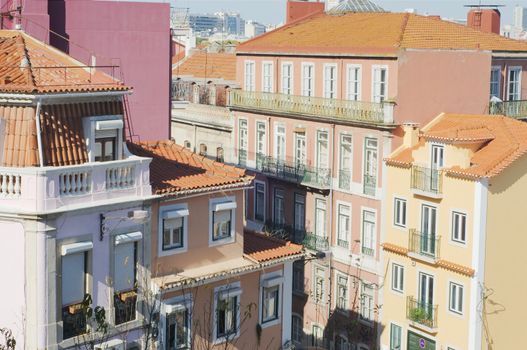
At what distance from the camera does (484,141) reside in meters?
36.2

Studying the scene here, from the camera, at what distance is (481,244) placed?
115 feet

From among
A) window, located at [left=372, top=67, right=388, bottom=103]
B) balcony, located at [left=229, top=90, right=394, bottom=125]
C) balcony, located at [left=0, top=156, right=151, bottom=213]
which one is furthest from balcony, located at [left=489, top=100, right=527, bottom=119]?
balcony, located at [left=0, top=156, right=151, bottom=213]

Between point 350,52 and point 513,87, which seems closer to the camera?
point 350,52

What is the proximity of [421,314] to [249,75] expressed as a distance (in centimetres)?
1660

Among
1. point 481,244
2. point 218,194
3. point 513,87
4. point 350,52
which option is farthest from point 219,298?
point 513,87

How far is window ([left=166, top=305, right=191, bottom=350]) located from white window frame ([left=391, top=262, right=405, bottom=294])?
14640mm

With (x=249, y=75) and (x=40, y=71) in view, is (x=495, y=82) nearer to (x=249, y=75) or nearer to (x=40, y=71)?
(x=249, y=75)

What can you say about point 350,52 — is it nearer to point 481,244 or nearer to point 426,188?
point 426,188

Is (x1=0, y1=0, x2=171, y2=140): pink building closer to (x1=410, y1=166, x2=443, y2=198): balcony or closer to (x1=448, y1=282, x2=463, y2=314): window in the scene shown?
(x1=410, y1=166, x2=443, y2=198): balcony

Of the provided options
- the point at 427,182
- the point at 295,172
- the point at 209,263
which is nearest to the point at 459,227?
the point at 427,182

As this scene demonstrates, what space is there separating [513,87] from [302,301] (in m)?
13.6

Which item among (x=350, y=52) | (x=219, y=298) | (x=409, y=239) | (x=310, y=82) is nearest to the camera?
(x=219, y=298)

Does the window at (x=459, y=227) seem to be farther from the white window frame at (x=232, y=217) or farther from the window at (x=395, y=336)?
the white window frame at (x=232, y=217)

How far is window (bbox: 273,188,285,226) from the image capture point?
151 feet
